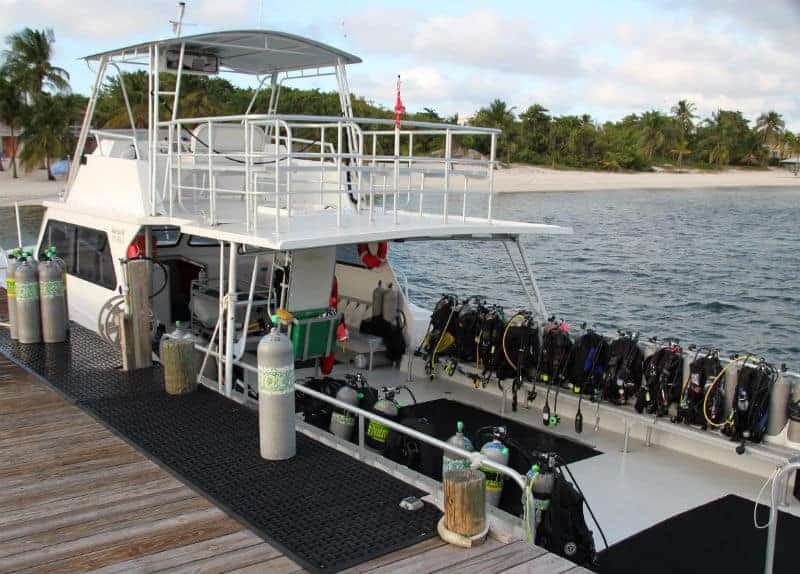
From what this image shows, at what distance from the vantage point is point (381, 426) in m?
6.24

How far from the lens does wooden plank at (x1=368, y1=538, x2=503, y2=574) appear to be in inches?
149

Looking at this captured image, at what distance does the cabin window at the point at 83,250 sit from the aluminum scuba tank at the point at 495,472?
190 inches

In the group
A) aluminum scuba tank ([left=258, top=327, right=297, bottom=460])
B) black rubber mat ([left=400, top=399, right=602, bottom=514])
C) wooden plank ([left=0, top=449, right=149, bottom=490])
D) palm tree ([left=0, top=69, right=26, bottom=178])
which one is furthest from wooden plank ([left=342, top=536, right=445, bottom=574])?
palm tree ([left=0, top=69, right=26, bottom=178])

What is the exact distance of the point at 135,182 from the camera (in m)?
7.91

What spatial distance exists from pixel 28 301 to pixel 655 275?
844 inches

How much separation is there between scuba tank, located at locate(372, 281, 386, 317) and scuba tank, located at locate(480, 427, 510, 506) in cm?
399

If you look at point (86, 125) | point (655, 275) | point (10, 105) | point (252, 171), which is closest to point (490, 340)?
point (252, 171)

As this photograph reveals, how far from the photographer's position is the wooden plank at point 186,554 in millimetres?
3816

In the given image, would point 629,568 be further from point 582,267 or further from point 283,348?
point 582,267

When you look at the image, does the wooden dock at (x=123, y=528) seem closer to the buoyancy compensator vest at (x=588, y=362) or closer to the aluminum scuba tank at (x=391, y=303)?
the buoyancy compensator vest at (x=588, y=362)

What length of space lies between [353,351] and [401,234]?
3.02 meters

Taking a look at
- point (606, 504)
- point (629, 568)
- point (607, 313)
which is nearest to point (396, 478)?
point (629, 568)

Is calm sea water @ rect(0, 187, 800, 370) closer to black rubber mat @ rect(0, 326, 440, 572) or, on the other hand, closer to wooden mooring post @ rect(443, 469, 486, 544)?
black rubber mat @ rect(0, 326, 440, 572)

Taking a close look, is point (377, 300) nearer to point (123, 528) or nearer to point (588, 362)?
point (588, 362)
